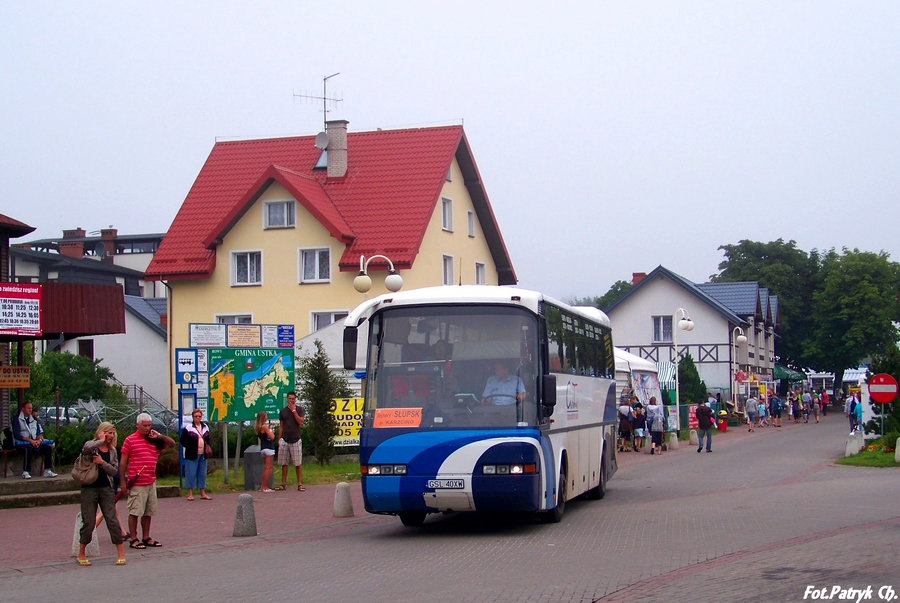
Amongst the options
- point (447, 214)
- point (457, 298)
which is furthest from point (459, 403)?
point (447, 214)

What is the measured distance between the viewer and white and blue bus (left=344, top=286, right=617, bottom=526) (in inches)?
551

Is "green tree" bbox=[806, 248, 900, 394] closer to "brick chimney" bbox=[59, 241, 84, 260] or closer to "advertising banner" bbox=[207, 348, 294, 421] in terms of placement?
"brick chimney" bbox=[59, 241, 84, 260]

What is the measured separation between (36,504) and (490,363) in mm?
10149

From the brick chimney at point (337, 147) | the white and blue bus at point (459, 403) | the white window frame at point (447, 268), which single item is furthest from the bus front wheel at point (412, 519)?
the brick chimney at point (337, 147)

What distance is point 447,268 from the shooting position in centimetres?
4422

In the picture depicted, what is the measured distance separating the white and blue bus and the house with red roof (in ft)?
79.7

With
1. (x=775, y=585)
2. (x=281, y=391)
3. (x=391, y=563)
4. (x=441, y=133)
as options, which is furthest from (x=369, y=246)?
(x=775, y=585)

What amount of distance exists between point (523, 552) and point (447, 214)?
105 feet

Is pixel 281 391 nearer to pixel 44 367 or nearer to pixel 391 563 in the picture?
pixel 391 563

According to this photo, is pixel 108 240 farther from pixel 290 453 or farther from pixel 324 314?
pixel 290 453

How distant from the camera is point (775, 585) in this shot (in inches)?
394

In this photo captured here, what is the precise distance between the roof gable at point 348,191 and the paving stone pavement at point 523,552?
67.1 feet

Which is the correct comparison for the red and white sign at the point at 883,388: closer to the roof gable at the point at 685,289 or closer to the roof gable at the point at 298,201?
the roof gable at the point at 298,201

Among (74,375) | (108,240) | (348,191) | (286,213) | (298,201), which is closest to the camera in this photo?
(298,201)
